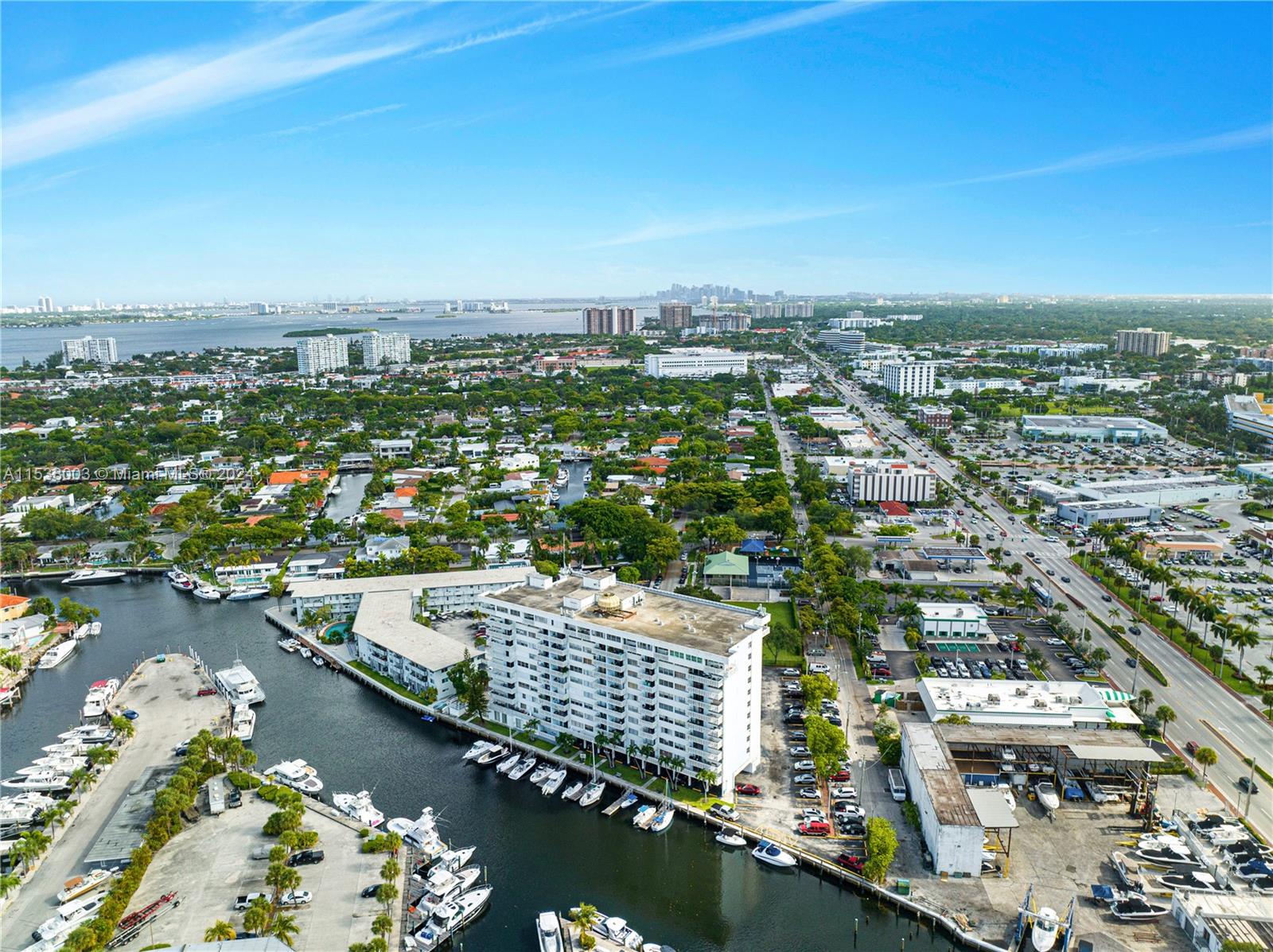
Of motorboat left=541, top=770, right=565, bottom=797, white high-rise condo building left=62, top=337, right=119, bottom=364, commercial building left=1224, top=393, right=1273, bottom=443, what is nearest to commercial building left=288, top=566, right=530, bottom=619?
motorboat left=541, top=770, right=565, bottom=797

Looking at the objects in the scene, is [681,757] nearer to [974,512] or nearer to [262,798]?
[262,798]

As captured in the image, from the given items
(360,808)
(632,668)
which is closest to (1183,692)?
(632,668)

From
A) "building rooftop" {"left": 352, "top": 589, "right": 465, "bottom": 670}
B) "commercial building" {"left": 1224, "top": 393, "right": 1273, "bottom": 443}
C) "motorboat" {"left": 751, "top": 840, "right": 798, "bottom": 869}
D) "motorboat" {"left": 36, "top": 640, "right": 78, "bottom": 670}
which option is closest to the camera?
"motorboat" {"left": 751, "top": 840, "right": 798, "bottom": 869}

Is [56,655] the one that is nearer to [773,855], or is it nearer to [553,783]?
[553,783]

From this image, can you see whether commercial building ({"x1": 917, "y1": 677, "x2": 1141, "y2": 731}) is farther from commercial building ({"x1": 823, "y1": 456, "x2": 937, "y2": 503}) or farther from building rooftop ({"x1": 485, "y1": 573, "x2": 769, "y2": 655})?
commercial building ({"x1": 823, "y1": 456, "x2": 937, "y2": 503})

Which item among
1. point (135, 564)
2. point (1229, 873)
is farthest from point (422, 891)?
point (135, 564)

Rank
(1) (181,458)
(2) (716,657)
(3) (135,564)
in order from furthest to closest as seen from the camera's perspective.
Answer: (1) (181,458) → (3) (135,564) → (2) (716,657)

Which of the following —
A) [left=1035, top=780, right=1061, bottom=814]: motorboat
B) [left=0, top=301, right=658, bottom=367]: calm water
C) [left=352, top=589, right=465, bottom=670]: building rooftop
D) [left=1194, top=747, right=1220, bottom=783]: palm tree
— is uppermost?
[left=0, top=301, right=658, bottom=367]: calm water
